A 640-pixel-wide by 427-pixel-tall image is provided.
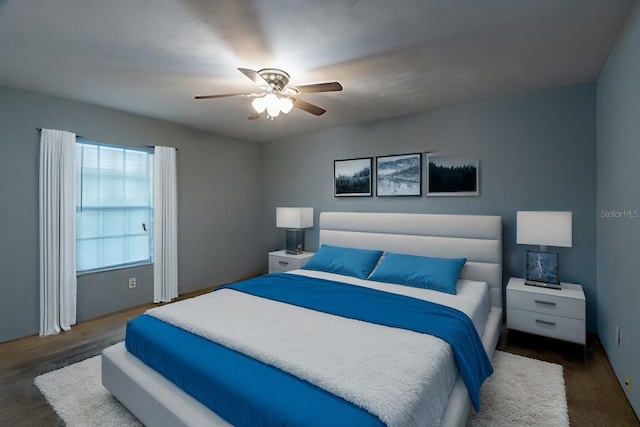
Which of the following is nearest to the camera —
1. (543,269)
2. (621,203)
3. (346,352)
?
(346,352)

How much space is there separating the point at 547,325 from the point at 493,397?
3.45ft

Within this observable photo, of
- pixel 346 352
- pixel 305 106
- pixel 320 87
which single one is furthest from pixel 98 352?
pixel 320 87

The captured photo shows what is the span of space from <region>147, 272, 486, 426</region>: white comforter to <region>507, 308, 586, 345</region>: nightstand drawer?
152 cm

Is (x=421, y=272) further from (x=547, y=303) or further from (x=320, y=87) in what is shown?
(x=320, y=87)

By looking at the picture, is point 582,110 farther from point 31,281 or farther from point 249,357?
point 31,281

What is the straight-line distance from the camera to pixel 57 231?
3.32m

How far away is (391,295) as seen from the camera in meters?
2.64

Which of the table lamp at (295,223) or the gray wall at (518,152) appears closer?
the gray wall at (518,152)

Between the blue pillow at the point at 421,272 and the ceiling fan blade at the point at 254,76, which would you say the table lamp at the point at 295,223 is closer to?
the blue pillow at the point at 421,272

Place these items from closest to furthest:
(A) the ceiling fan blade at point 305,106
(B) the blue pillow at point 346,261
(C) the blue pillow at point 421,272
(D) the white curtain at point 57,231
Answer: (A) the ceiling fan blade at point 305,106 < (C) the blue pillow at point 421,272 < (D) the white curtain at point 57,231 < (B) the blue pillow at point 346,261

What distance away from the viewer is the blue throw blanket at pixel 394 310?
1903 mm

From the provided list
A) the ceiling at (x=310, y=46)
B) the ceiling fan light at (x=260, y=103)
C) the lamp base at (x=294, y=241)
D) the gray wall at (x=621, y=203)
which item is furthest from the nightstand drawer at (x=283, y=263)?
the gray wall at (x=621, y=203)

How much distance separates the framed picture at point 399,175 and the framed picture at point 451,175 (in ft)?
0.49

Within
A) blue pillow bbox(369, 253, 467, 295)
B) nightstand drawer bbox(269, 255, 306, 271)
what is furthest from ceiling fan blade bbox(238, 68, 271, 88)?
nightstand drawer bbox(269, 255, 306, 271)
